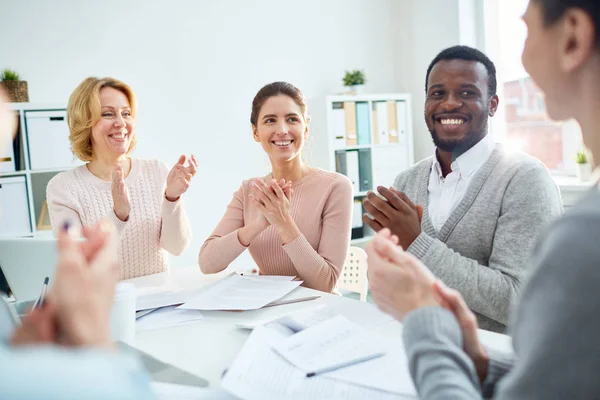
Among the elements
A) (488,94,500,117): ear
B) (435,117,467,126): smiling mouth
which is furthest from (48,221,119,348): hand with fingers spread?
(488,94,500,117): ear

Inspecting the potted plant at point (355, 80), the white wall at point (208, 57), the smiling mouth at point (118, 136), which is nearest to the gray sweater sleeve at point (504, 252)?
the smiling mouth at point (118, 136)

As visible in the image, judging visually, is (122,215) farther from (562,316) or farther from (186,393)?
(562,316)

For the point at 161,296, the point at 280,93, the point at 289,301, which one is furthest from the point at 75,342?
the point at 280,93

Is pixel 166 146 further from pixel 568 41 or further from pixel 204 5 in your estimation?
pixel 568 41

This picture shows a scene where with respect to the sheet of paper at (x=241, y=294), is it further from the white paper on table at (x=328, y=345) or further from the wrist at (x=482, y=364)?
the wrist at (x=482, y=364)

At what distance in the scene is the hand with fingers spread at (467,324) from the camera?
0.77 m

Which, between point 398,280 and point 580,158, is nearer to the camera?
point 398,280

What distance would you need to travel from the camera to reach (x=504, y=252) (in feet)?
4.77

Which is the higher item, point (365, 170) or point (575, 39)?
point (575, 39)

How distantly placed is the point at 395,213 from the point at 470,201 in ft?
1.32

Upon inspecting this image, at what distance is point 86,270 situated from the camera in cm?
49

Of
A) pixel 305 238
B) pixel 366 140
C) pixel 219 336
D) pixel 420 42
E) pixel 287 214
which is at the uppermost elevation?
pixel 420 42

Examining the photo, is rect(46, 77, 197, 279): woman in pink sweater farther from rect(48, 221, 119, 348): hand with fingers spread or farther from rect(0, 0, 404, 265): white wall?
rect(48, 221, 119, 348): hand with fingers spread

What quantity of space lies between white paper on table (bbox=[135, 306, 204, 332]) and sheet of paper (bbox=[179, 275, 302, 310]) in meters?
0.02
